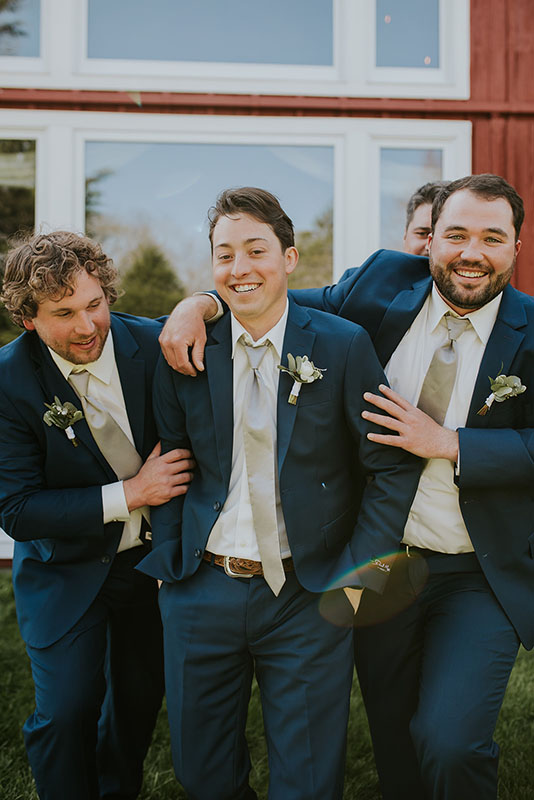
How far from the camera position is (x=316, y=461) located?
2.59 m

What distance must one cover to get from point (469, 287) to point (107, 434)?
1577 millimetres

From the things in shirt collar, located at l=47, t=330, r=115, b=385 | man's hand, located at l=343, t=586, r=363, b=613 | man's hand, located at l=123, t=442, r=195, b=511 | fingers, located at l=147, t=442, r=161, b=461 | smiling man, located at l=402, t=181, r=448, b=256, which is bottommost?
man's hand, located at l=343, t=586, r=363, b=613

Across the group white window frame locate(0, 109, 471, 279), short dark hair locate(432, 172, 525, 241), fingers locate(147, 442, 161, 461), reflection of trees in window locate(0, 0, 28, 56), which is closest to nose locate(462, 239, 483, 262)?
short dark hair locate(432, 172, 525, 241)

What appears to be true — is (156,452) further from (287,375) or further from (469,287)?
(469,287)

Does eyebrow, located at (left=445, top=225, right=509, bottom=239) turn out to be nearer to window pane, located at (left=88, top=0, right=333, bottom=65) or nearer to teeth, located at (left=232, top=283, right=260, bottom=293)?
teeth, located at (left=232, top=283, right=260, bottom=293)

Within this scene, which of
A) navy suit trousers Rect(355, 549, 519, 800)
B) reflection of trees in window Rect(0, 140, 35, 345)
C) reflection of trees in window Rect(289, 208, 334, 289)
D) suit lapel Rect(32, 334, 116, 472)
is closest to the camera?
navy suit trousers Rect(355, 549, 519, 800)

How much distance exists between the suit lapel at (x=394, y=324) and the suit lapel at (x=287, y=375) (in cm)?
39

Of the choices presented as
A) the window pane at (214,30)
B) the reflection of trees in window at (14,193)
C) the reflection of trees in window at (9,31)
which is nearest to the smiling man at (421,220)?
the window pane at (214,30)

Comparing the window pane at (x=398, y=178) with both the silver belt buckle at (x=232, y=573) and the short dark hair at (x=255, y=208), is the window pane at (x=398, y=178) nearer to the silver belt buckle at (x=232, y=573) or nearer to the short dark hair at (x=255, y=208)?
the short dark hair at (x=255, y=208)

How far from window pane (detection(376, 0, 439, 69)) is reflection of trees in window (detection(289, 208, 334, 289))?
1254 millimetres

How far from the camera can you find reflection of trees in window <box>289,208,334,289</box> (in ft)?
18.4

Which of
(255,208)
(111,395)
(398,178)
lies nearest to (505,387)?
(255,208)

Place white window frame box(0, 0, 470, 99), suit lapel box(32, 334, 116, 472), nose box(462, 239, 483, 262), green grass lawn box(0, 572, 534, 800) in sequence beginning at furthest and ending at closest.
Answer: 1. white window frame box(0, 0, 470, 99)
2. green grass lawn box(0, 572, 534, 800)
3. suit lapel box(32, 334, 116, 472)
4. nose box(462, 239, 483, 262)

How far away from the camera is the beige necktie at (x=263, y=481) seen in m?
2.54
